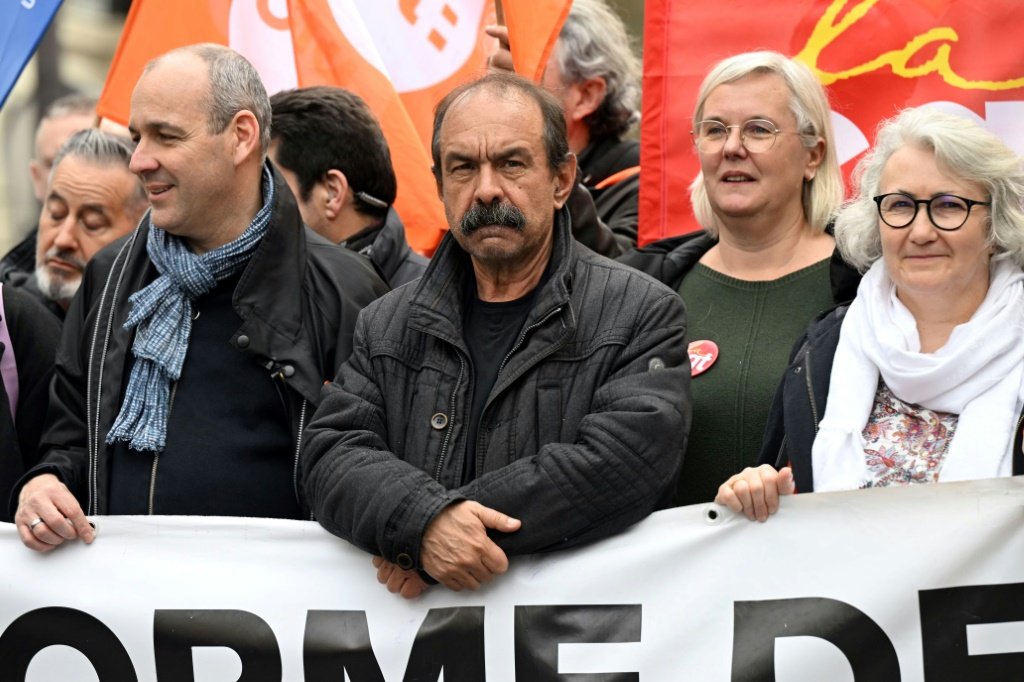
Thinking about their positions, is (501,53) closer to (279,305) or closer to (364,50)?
(364,50)

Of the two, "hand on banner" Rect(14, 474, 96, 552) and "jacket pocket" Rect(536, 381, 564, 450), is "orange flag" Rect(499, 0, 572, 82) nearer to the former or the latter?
"jacket pocket" Rect(536, 381, 564, 450)

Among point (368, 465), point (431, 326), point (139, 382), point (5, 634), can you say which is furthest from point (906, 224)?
point (5, 634)

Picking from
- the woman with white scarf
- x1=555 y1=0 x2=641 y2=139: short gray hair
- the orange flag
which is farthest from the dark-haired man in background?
the woman with white scarf

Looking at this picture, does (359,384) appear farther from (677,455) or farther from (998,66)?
(998,66)

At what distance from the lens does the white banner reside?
3.80 metres

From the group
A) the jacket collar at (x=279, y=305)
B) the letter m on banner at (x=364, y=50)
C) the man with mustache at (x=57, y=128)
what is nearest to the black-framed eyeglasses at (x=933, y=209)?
the jacket collar at (x=279, y=305)

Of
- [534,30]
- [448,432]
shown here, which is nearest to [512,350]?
[448,432]

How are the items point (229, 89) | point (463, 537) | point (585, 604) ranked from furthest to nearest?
point (229, 89), point (585, 604), point (463, 537)

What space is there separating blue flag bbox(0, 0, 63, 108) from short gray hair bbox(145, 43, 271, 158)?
3.75 feet

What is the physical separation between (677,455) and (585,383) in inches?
10.6

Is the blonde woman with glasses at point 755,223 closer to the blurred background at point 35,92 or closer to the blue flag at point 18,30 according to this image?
the blue flag at point 18,30

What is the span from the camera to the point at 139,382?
4.47 m

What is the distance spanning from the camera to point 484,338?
409 cm

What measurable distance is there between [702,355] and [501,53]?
1678 mm
